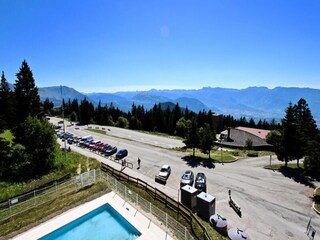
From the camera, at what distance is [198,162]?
128 ft

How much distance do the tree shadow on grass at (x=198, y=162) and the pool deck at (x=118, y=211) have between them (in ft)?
66.4

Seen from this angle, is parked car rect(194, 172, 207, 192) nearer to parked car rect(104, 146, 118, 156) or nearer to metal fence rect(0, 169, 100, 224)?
metal fence rect(0, 169, 100, 224)

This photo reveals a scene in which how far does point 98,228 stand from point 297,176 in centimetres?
3087

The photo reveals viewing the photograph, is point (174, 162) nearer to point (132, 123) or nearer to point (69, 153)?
point (69, 153)

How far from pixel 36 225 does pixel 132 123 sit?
87.5m

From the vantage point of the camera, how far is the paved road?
19.8 meters

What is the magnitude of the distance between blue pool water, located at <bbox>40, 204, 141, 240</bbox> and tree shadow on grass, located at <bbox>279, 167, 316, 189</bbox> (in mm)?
26840

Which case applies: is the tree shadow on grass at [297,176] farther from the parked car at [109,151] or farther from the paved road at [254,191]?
the parked car at [109,151]

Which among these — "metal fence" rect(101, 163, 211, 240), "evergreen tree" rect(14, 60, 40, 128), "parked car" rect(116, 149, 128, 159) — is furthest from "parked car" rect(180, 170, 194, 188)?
"evergreen tree" rect(14, 60, 40, 128)

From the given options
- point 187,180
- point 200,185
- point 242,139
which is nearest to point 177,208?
point 200,185

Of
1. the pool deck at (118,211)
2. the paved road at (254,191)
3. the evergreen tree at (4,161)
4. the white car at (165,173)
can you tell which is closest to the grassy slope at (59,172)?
the evergreen tree at (4,161)

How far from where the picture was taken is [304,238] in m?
18.2

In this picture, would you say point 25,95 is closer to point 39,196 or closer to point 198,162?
point 39,196

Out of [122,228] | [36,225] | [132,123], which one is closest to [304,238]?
[122,228]
